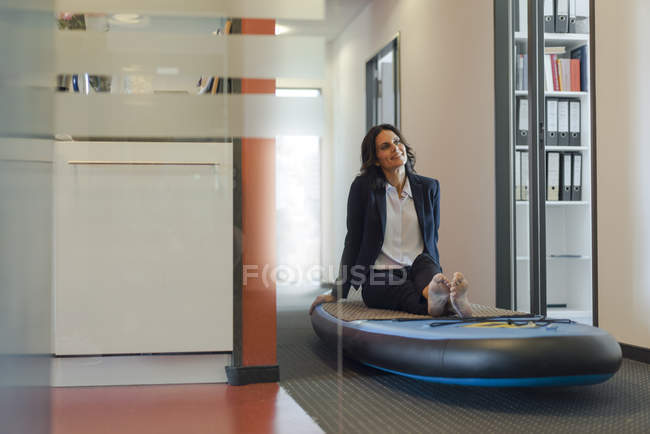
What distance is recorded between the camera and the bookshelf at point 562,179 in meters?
3.76

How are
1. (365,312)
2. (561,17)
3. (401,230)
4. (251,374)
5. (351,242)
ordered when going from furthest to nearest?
1. (561,17)
2. (401,230)
3. (365,312)
4. (251,374)
5. (351,242)

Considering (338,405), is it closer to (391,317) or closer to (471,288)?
(391,317)

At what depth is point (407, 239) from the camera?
2691 mm

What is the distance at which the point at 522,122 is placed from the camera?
12.7ft

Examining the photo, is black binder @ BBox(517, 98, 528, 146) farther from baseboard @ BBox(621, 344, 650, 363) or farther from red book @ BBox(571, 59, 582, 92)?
baseboard @ BBox(621, 344, 650, 363)

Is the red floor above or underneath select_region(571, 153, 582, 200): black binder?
underneath

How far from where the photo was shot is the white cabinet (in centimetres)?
128

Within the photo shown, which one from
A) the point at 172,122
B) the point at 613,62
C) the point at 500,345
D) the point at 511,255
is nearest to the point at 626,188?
the point at 613,62

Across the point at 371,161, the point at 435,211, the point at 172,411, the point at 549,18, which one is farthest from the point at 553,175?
the point at 172,411

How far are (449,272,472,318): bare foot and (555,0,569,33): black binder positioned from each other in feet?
6.72

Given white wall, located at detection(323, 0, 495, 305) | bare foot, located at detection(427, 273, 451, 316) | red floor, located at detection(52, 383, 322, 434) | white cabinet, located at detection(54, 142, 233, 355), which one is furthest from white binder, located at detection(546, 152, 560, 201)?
white cabinet, located at detection(54, 142, 233, 355)

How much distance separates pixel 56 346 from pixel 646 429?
5.17 feet

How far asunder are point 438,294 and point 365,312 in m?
0.50

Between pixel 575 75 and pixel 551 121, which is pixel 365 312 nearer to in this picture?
pixel 551 121
